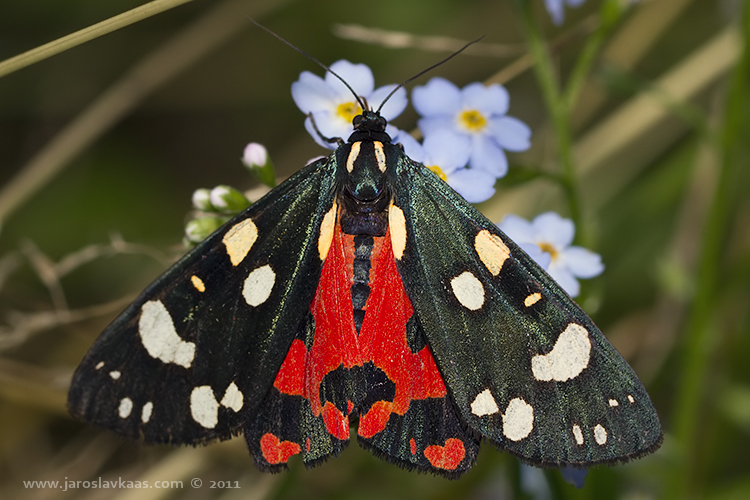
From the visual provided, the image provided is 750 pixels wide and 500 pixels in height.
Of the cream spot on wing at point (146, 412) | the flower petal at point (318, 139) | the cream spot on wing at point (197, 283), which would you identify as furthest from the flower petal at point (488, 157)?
the cream spot on wing at point (146, 412)

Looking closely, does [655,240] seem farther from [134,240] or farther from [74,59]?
[74,59]

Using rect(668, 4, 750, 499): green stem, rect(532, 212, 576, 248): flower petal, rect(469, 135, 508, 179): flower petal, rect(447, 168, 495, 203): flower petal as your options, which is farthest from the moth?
rect(668, 4, 750, 499): green stem

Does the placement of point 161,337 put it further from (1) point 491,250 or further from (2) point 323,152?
(2) point 323,152

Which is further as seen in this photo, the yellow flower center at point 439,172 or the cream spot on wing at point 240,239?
the yellow flower center at point 439,172

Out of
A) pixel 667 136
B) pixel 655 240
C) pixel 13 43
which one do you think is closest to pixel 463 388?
pixel 655 240

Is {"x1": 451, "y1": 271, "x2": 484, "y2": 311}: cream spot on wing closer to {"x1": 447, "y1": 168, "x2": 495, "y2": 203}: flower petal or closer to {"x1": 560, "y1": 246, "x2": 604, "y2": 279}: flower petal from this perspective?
{"x1": 447, "y1": 168, "x2": 495, "y2": 203}: flower petal

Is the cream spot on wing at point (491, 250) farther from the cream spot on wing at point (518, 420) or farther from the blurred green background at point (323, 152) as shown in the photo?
the blurred green background at point (323, 152)
